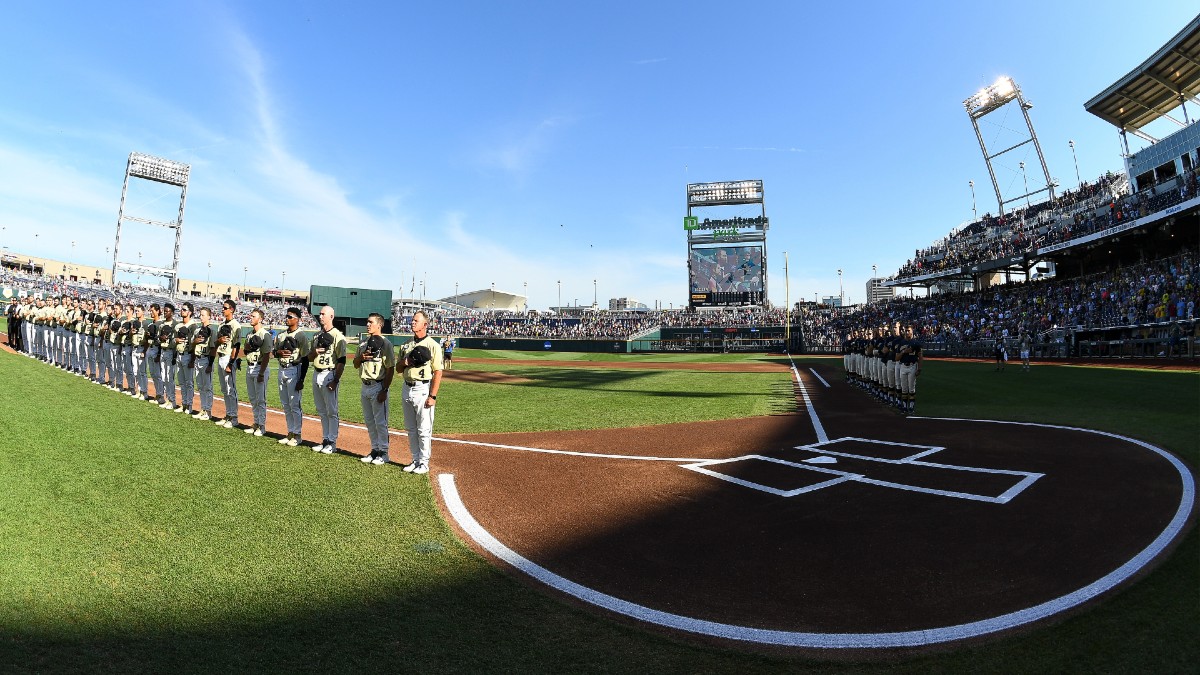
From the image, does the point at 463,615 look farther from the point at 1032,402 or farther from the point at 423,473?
the point at 1032,402

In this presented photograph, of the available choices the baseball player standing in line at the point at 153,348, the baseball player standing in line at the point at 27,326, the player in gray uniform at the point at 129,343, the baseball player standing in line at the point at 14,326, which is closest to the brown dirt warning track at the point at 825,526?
the baseball player standing in line at the point at 153,348

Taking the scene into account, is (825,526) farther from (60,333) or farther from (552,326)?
(552,326)

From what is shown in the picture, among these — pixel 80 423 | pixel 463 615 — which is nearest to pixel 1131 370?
pixel 463 615

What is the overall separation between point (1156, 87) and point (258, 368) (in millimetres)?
50768

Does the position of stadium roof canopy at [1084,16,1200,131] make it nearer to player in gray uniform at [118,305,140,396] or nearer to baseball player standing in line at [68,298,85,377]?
player in gray uniform at [118,305,140,396]

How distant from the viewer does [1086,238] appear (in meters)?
32.3

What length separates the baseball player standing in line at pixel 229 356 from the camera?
8539 mm

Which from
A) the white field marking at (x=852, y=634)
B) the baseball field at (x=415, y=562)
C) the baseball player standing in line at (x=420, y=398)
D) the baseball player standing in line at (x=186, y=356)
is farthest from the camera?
the baseball player standing in line at (x=186, y=356)

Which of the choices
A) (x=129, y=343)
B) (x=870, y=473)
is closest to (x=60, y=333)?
(x=129, y=343)

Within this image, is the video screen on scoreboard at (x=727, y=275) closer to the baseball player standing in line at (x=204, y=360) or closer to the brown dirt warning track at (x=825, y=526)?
the brown dirt warning track at (x=825, y=526)

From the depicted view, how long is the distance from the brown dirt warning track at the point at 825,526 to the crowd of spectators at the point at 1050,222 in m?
32.6

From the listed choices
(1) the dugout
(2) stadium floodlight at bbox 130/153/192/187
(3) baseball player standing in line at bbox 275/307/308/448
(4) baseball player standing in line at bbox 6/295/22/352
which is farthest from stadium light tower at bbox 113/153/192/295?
(3) baseball player standing in line at bbox 275/307/308/448

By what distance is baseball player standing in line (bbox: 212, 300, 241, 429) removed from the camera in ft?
28.0

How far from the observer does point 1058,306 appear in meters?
32.3
